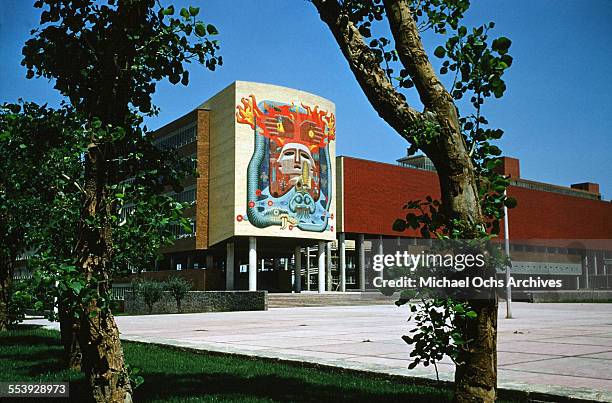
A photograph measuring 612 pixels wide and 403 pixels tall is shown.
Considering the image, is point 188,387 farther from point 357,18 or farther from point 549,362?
point 549,362

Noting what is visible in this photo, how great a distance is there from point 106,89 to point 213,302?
106 feet

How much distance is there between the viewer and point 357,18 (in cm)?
636

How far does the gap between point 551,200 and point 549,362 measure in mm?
75608

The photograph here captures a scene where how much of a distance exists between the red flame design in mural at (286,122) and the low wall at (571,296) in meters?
20.3

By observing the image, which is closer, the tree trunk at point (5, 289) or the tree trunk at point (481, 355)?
the tree trunk at point (481, 355)

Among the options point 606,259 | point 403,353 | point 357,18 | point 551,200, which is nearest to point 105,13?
point 357,18

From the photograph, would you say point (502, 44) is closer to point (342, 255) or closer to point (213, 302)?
point (213, 302)

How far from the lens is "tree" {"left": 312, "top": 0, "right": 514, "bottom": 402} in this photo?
4.86 meters

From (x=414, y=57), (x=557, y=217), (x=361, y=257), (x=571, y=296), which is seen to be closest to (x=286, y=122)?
(x=361, y=257)

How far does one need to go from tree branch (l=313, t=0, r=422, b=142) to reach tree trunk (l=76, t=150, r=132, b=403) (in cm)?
233

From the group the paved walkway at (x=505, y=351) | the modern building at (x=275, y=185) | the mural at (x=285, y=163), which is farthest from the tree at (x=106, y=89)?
the mural at (x=285, y=163)

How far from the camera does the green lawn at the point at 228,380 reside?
6.57 meters

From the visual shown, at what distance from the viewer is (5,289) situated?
15852mm

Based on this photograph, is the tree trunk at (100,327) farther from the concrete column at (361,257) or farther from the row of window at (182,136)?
the concrete column at (361,257)
